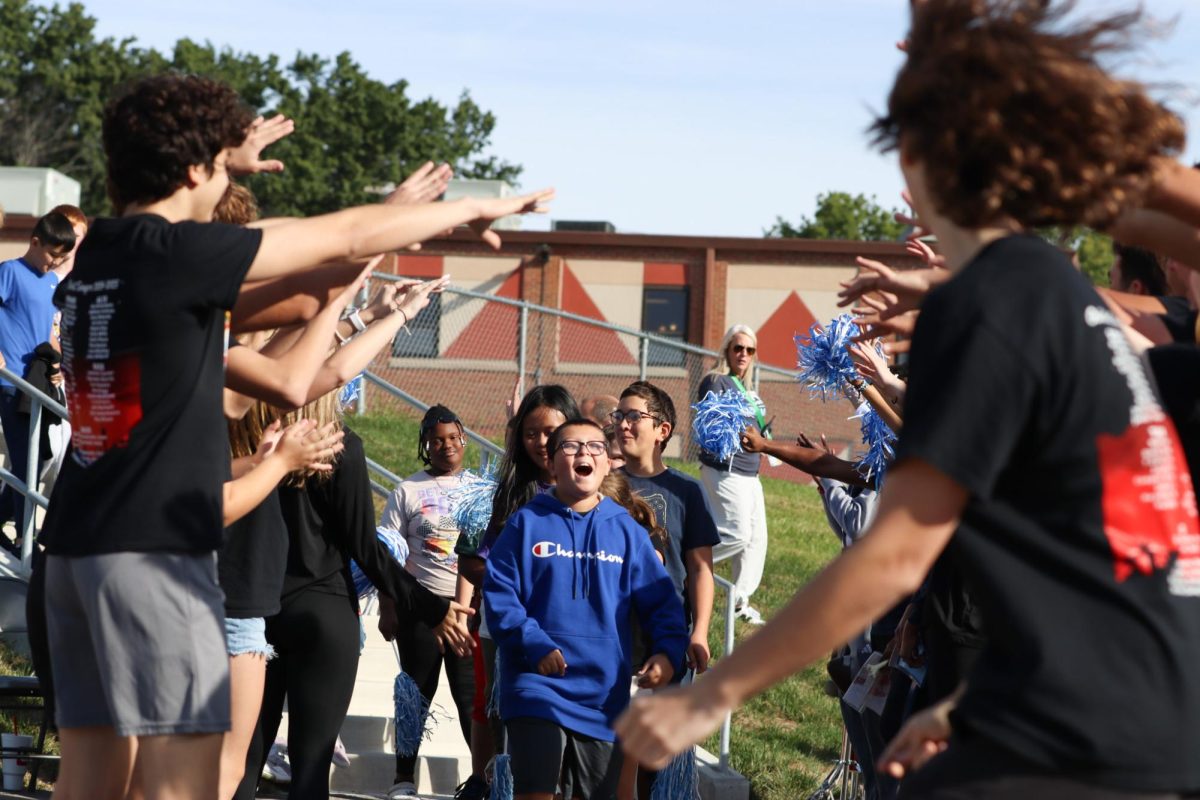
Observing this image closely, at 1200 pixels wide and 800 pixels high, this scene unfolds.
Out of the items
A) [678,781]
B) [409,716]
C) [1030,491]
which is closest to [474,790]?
[409,716]

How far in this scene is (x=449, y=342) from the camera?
25047 millimetres

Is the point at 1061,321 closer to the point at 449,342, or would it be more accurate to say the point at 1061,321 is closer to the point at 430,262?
the point at 449,342

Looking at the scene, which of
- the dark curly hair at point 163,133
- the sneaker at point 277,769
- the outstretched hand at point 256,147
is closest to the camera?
the dark curly hair at point 163,133

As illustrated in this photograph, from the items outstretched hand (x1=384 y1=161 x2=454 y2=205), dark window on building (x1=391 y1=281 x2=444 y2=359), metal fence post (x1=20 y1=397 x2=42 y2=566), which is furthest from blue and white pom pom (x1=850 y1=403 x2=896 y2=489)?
dark window on building (x1=391 y1=281 x2=444 y2=359)

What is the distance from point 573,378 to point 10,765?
749 inches

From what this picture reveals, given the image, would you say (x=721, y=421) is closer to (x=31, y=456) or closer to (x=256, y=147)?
(x=31, y=456)

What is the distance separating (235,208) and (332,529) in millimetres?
1655

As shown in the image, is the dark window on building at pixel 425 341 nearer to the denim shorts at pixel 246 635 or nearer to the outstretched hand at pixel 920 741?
the denim shorts at pixel 246 635

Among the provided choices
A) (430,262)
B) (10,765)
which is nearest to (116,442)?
(10,765)

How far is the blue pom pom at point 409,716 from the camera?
7664 millimetres

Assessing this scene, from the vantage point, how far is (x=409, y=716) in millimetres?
7680

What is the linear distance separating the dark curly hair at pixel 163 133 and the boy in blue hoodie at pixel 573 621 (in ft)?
9.08

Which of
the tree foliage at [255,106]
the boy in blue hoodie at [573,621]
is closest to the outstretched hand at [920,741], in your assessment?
the boy in blue hoodie at [573,621]

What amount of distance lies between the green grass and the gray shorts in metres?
5.39
